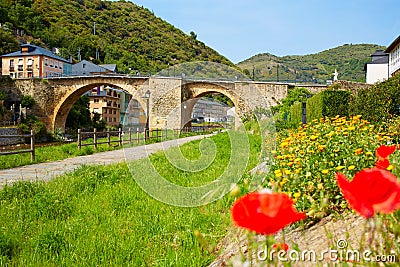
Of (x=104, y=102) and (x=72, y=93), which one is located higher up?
(x=72, y=93)

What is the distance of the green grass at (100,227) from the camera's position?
2.74 metres

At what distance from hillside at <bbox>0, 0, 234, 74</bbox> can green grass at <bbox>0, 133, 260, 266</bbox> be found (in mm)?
51645

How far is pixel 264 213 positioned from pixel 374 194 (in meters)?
0.19

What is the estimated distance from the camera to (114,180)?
606cm

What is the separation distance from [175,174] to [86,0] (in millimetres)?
104854

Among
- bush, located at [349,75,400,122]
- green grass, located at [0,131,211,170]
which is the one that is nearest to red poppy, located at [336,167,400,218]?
bush, located at [349,75,400,122]

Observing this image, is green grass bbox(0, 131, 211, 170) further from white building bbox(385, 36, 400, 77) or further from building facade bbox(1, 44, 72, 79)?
building facade bbox(1, 44, 72, 79)

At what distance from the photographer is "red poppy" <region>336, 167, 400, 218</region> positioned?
0.69 m

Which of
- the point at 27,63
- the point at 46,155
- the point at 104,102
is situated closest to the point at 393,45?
the point at 46,155

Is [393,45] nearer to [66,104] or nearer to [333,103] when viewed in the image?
[333,103]

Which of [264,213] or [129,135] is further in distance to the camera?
[129,135]

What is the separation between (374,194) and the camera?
0.70 meters

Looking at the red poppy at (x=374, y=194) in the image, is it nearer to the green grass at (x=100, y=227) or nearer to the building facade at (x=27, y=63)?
the green grass at (x=100, y=227)

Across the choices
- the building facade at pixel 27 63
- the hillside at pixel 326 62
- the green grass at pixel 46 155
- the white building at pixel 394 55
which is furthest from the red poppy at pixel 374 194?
the hillside at pixel 326 62
